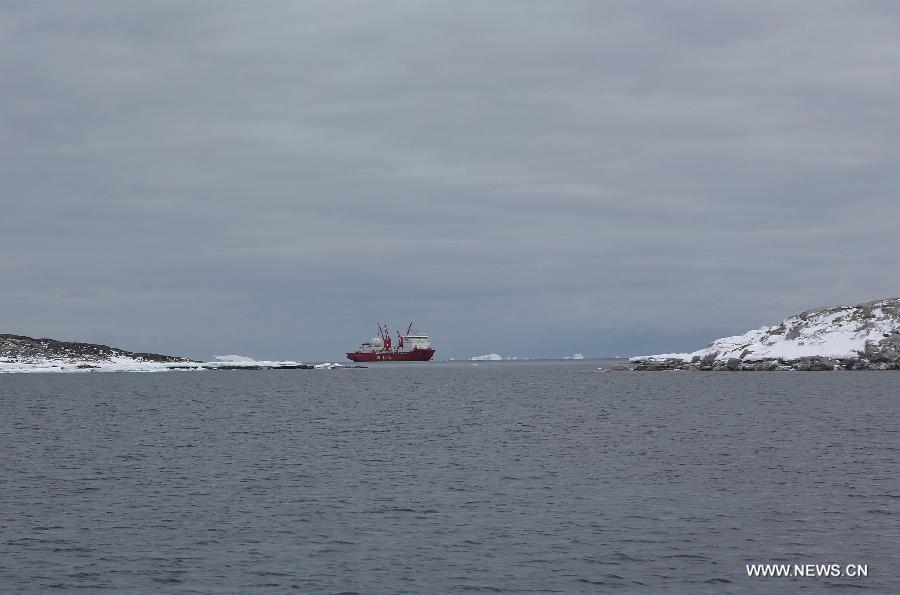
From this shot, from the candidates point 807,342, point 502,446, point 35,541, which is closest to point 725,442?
point 502,446

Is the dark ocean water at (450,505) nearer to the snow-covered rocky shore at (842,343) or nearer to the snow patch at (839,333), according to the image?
the snow-covered rocky shore at (842,343)

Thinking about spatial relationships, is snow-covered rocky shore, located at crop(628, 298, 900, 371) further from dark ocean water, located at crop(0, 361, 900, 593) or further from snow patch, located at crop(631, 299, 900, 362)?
dark ocean water, located at crop(0, 361, 900, 593)

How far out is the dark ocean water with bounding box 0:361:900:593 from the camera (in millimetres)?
27391

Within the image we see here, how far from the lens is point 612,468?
49.4m

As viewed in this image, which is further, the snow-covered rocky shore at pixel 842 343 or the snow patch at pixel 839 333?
the snow patch at pixel 839 333

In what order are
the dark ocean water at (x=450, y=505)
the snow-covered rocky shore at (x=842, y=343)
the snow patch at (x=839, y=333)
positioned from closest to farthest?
the dark ocean water at (x=450, y=505) → the snow-covered rocky shore at (x=842, y=343) → the snow patch at (x=839, y=333)

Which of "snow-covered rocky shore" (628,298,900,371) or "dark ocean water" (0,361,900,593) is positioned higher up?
"snow-covered rocky shore" (628,298,900,371)

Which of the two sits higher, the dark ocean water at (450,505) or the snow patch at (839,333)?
the snow patch at (839,333)

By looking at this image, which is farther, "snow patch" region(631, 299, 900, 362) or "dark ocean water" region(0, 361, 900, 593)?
"snow patch" region(631, 299, 900, 362)

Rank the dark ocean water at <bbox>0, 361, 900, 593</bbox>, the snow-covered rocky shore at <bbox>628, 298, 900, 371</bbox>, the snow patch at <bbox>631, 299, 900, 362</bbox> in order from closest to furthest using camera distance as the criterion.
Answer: the dark ocean water at <bbox>0, 361, 900, 593</bbox>
the snow-covered rocky shore at <bbox>628, 298, 900, 371</bbox>
the snow patch at <bbox>631, 299, 900, 362</bbox>

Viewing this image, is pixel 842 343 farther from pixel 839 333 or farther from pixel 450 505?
pixel 450 505

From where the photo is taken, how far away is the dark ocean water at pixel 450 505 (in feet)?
89.9

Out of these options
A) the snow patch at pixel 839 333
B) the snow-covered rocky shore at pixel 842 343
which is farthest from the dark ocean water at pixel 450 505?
the snow patch at pixel 839 333

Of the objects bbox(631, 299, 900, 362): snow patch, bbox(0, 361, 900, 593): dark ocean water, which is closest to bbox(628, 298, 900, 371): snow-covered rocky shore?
bbox(631, 299, 900, 362): snow patch
